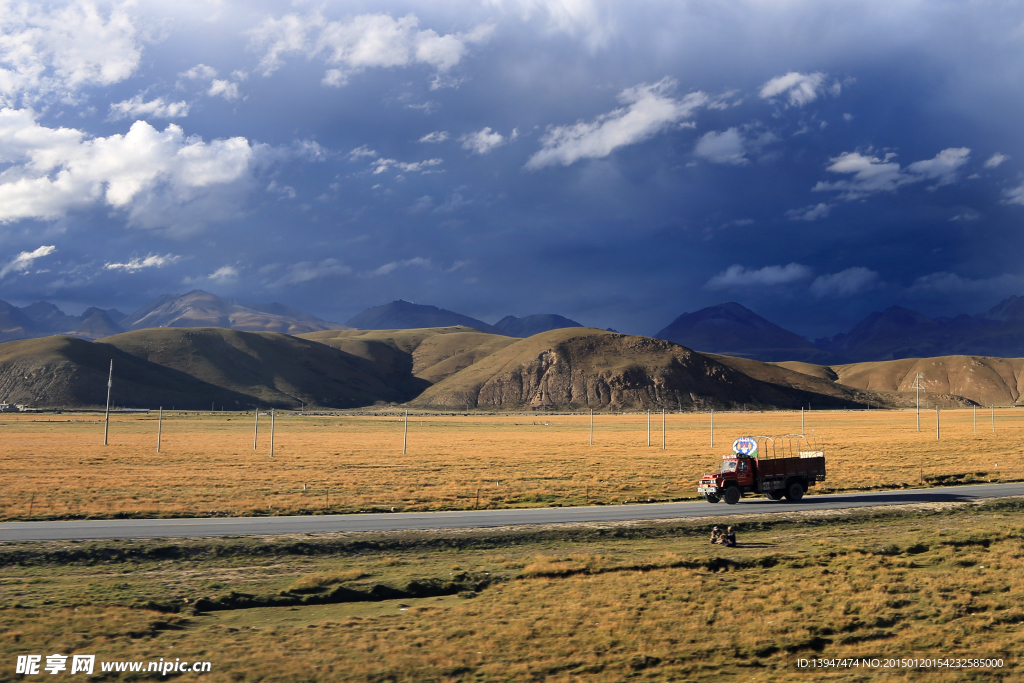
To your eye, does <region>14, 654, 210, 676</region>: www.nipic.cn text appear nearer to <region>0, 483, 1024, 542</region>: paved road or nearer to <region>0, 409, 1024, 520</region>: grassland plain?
<region>0, 483, 1024, 542</region>: paved road

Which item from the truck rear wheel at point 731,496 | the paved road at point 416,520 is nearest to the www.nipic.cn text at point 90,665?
the paved road at point 416,520

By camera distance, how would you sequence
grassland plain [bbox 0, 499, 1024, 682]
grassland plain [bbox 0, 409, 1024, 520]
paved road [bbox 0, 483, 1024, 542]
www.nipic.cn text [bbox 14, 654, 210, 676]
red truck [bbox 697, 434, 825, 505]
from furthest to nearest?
red truck [bbox 697, 434, 825, 505], grassland plain [bbox 0, 409, 1024, 520], paved road [bbox 0, 483, 1024, 542], grassland plain [bbox 0, 499, 1024, 682], www.nipic.cn text [bbox 14, 654, 210, 676]

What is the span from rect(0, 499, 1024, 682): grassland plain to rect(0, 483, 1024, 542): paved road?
67.8 inches

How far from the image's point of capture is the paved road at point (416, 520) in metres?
24.5

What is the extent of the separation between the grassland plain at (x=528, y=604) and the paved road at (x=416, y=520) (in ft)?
5.65

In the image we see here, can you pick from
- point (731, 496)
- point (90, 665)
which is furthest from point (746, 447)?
point (90, 665)

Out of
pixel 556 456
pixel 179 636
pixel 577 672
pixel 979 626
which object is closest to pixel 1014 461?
pixel 556 456

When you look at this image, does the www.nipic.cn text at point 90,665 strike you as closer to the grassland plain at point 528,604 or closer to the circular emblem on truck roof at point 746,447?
the grassland plain at point 528,604

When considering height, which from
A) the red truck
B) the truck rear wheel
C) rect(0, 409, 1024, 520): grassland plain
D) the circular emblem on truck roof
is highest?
the circular emblem on truck roof

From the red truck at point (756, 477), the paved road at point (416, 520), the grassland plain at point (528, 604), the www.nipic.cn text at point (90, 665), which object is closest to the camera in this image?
the www.nipic.cn text at point (90, 665)

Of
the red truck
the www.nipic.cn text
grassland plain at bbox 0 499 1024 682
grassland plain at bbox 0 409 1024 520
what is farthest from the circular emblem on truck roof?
the www.nipic.cn text

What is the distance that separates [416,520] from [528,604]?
11.1 metres

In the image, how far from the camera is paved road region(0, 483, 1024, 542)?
2453 cm

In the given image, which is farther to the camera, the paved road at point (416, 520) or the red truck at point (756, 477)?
the red truck at point (756, 477)
